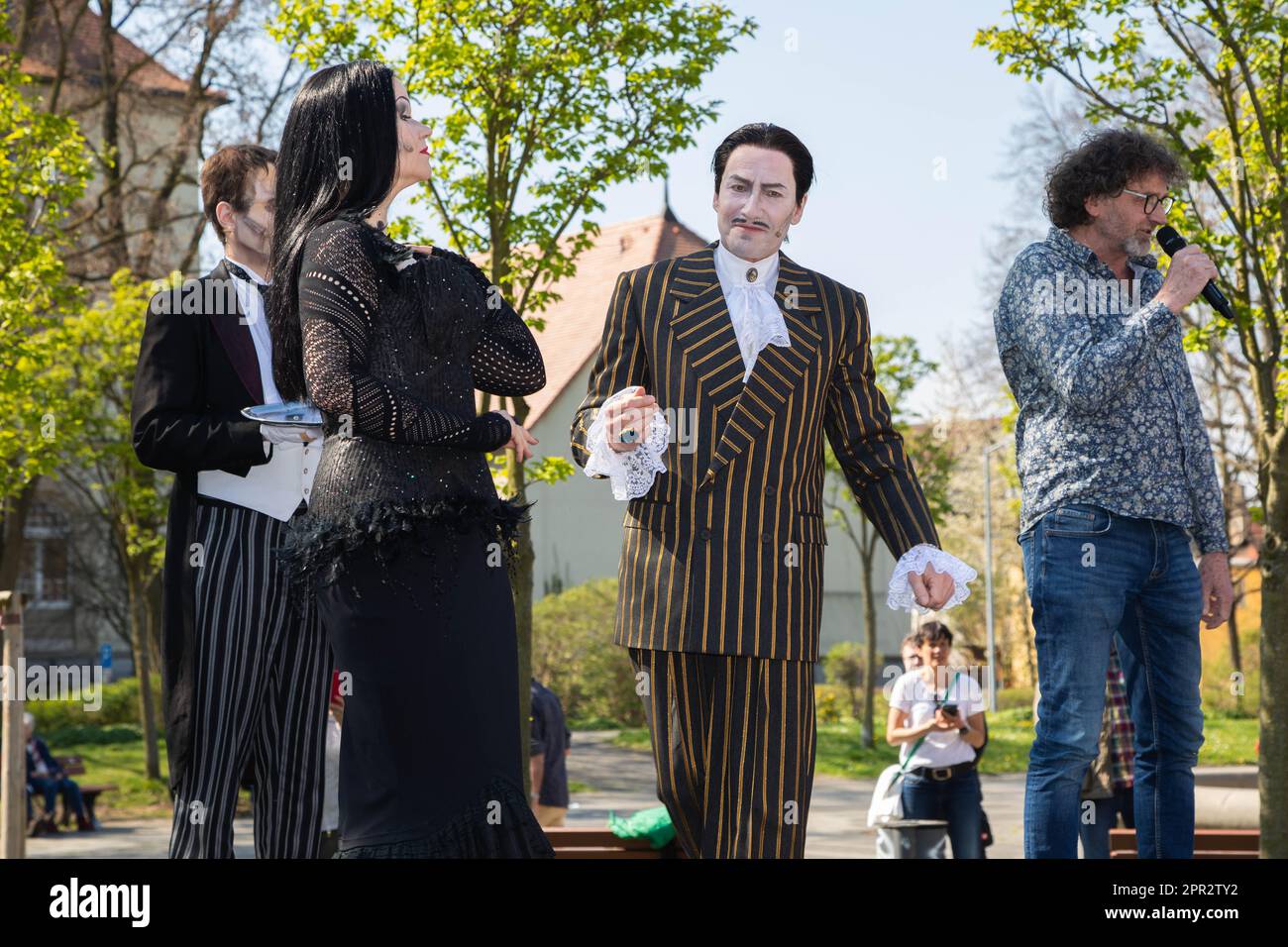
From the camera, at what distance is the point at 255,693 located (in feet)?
13.3

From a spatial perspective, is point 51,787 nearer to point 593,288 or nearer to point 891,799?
point 891,799

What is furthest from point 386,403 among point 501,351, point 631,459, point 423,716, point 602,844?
point 602,844

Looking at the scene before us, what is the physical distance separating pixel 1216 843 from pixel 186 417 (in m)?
6.35

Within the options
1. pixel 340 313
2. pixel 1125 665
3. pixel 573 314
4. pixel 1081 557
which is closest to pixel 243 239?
pixel 340 313

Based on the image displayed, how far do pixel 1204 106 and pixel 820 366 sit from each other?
834 inches

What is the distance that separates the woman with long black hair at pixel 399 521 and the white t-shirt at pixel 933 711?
6082 millimetres

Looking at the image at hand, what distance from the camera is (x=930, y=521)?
4012 mm

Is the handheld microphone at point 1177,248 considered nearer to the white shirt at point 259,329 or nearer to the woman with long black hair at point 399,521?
the woman with long black hair at point 399,521

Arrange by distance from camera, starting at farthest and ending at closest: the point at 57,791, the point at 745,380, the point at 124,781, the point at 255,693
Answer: the point at 124,781 → the point at 57,791 → the point at 255,693 → the point at 745,380

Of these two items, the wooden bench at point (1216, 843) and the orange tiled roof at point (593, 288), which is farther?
the orange tiled roof at point (593, 288)

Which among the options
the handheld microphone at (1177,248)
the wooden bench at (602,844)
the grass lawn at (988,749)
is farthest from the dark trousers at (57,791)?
the handheld microphone at (1177,248)

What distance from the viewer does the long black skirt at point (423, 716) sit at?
3.21m

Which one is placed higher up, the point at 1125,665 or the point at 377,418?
the point at 377,418
